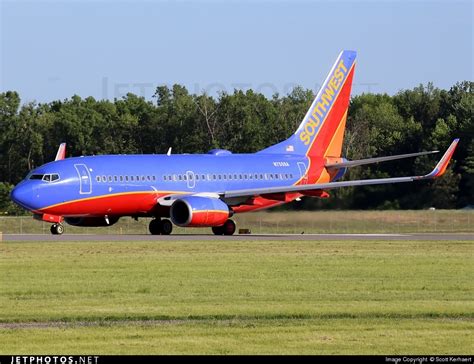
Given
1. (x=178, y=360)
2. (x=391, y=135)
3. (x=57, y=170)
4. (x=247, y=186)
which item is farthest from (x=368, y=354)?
(x=391, y=135)

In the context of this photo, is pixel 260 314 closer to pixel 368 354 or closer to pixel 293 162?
pixel 368 354

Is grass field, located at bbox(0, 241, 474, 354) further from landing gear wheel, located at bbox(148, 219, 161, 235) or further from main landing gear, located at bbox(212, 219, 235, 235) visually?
landing gear wheel, located at bbox(148, 219, 161, 235)

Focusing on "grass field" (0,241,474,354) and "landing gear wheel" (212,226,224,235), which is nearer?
"grass field" (0,241,474,354)

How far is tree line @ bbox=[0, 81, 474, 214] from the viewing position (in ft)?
282

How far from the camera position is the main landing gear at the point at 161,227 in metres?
56.5

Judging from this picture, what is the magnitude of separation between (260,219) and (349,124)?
145 feet

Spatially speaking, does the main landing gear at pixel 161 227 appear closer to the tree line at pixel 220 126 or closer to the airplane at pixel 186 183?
the airplane at pixel 186 183

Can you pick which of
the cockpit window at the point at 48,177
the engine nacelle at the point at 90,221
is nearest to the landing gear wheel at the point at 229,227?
the engine nacelle at the point at 90,221

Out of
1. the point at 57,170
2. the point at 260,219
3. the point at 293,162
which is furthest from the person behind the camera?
the point at 293,162

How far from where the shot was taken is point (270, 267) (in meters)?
34.4

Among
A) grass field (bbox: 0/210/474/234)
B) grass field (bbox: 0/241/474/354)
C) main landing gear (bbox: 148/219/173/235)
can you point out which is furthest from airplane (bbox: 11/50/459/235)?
grass field (bbox: 0/241/474/354)

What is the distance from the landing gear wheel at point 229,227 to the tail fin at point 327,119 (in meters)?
8.40

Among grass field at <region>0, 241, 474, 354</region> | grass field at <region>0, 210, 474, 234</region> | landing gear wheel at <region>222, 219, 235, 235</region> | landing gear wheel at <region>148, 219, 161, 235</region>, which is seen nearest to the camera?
grass field at <region>0, 241, 474, 354</region>

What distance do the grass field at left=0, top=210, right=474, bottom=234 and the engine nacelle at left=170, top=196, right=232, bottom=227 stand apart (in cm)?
280
